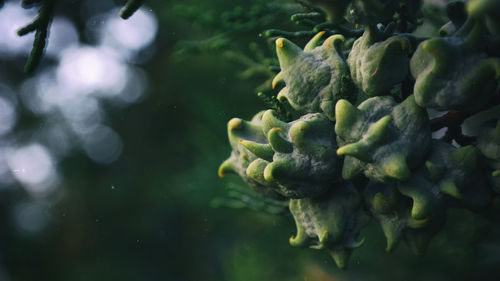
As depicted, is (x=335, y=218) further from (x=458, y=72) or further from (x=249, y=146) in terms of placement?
(x=458, y=72)

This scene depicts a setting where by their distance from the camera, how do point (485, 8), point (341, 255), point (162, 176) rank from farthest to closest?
point (162, 176) → point (341, 255) → point (485, 8)

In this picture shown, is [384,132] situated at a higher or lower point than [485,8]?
lower

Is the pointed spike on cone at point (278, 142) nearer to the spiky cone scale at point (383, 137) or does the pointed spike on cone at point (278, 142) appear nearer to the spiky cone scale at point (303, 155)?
the spiky cone scale at point (303, 155)

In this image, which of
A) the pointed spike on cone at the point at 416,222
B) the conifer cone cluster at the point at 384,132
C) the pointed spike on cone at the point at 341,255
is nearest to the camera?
the conifer cone cluster at the point at 384,132

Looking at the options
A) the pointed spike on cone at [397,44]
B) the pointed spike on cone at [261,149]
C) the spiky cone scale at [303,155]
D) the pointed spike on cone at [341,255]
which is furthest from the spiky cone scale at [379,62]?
the pointed spike on cone at [341,255]

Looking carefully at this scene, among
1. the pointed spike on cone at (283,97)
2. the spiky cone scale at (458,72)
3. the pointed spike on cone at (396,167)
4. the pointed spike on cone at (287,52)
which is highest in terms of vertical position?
the spiky cone scale at (458,72)

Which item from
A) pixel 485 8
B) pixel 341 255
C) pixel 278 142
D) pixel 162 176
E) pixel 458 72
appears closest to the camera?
pixel 485 8

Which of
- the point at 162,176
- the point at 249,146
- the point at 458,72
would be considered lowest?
the point at 162,176

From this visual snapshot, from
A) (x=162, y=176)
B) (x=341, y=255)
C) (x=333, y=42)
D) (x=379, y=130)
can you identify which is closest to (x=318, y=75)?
(x=333, y=42)
